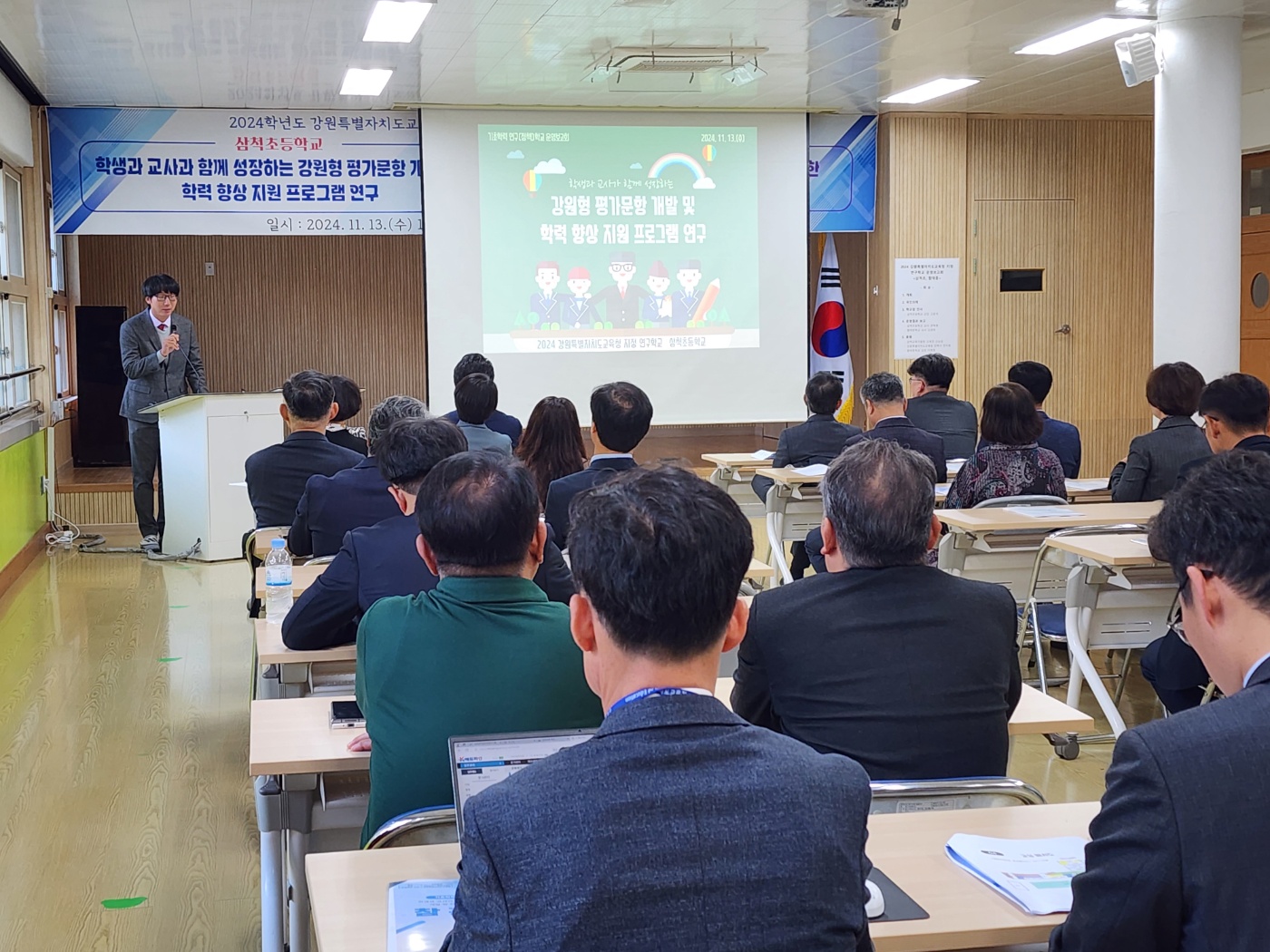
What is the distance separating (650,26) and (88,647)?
4.35m

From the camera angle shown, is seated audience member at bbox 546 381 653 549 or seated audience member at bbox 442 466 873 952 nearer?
seated audience member at bbox 442 466 873 952

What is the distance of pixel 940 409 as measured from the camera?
682cm

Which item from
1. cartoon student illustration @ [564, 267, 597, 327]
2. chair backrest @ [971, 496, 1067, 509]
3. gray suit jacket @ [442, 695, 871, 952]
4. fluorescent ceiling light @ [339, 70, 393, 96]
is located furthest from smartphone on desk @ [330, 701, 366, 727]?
cartoon student illustration @ [564, 267, 597, 327]

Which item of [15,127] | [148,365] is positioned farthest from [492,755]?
[15,127]

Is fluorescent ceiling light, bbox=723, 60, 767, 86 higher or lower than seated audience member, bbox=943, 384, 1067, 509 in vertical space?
higher

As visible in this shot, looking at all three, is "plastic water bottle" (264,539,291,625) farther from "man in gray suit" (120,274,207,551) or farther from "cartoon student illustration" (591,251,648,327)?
"cartoon student illustration" (591,251,648,327)

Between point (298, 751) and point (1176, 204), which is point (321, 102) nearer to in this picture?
point (1176, 204)

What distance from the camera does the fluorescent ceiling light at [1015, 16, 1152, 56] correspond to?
7223mm

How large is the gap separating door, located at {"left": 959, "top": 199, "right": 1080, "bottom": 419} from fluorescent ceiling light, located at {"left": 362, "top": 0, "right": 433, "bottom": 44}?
500cm

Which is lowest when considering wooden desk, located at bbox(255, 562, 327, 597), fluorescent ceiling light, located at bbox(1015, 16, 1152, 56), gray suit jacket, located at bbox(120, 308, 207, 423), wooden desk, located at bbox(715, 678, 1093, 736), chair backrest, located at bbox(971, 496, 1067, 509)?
wooden desk, located at bbox(715, 678, 1093, 736)

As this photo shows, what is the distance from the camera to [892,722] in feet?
6.95

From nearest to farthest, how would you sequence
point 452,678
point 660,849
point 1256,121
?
point 660,849, point 452,678, point 1256,121

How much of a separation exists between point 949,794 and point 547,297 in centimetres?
756

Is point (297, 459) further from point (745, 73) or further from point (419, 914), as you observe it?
point (745, 73)
